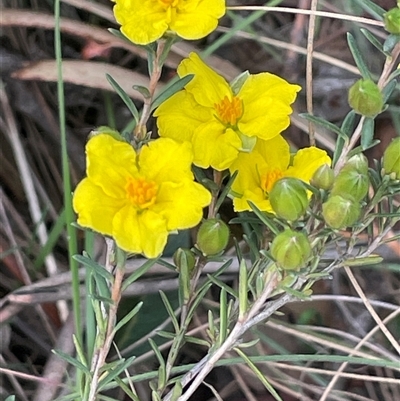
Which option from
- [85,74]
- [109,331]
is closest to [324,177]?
[109,331]

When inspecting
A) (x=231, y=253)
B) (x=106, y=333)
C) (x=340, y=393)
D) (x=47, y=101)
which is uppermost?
(x=47, y=101)

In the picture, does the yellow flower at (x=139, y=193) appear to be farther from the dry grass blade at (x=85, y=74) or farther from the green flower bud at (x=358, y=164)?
the dry grass blade at (x=85, y=74)

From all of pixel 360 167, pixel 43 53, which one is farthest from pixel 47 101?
pixel 360 167

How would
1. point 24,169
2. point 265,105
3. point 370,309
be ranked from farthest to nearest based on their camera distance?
point 24,169
point 370,309
point 265,105

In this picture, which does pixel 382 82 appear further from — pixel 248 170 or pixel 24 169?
pixel 24 169

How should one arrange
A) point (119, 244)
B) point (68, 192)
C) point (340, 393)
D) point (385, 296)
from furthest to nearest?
point (385, 296) → point (340, 393) → point (68, 192) → point (119, 244)

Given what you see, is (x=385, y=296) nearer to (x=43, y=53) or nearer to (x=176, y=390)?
(x=176, y=390)

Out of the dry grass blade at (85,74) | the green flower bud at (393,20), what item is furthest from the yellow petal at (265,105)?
the dry grass blade at (85,74)
